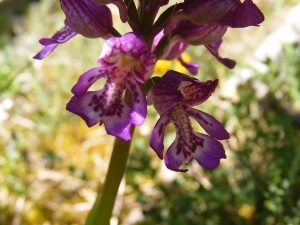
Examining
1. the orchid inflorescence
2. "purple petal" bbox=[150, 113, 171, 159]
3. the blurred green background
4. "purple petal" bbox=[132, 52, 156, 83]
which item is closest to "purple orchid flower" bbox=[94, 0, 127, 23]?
the orchid inflorescence

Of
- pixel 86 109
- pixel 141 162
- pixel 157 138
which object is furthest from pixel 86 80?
pixel 141 162

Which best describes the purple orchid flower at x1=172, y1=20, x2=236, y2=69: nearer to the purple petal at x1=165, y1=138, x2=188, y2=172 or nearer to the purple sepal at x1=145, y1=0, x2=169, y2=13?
the purple sepal at x1=145, y1=0, x2=169, y2=13

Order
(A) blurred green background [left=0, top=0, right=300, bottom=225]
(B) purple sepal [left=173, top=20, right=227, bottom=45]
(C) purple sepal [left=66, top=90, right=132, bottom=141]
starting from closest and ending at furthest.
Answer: (C) purple sepal [left=66, top=90, right=132, bottom=141], (B) purple sepal [left=173, top=20, right=227, bottom=45], (A) blurred green background [left=0, top=0, right=300, bottom=225]

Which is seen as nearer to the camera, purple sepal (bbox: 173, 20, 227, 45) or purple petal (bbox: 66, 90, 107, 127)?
purple petal (bbox: 66, 90, 107, 127)

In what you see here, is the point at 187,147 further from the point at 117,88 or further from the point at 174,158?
the point at 117,88

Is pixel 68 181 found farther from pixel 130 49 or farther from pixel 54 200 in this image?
pixel 130 49

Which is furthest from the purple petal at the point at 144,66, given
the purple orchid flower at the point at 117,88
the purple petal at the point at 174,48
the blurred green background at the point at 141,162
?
the blurred green background at the point at 141,162
